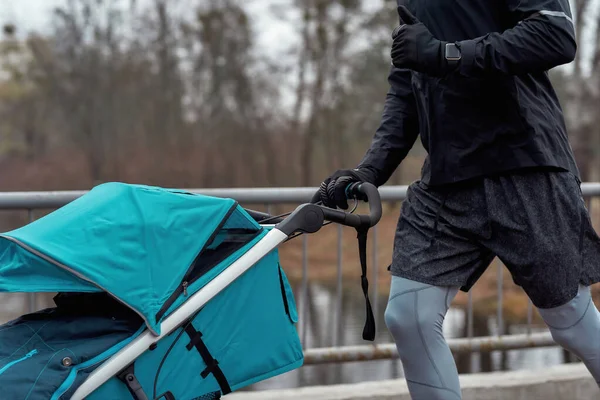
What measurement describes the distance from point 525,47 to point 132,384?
53.1 inches

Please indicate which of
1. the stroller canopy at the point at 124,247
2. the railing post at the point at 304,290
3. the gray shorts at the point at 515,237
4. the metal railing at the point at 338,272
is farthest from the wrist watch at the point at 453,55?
the railing post at the point at 304,290

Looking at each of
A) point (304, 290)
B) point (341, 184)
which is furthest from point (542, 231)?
point (304, 290)

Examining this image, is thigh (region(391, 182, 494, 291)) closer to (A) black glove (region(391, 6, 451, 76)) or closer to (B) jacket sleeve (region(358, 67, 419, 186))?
(B) jacket sleeve (region(358, 67, 419, 186))

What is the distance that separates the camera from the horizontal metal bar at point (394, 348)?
348 centimetres

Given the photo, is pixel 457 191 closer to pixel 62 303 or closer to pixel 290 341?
pixel 290 341

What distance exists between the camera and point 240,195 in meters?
3.28

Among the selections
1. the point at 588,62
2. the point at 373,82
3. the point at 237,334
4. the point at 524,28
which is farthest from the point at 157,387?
the point at 373,82

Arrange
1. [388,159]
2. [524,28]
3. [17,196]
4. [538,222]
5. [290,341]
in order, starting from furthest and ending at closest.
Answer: [17,196] → [388,159] → [290,341] → [538,222] → [524,28]

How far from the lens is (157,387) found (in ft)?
6.63

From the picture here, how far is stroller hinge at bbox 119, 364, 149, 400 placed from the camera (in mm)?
1952

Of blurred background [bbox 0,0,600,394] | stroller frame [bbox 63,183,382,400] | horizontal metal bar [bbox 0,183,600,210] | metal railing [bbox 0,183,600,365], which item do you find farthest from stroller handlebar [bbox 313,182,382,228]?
blurred background [bbox 0,0,600,394]

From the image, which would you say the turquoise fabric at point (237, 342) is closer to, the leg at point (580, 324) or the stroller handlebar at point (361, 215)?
the stroller handlebar at point (361, 215)

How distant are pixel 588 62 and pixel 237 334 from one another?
1550cm

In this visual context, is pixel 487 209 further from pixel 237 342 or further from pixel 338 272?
pixel 338 272
